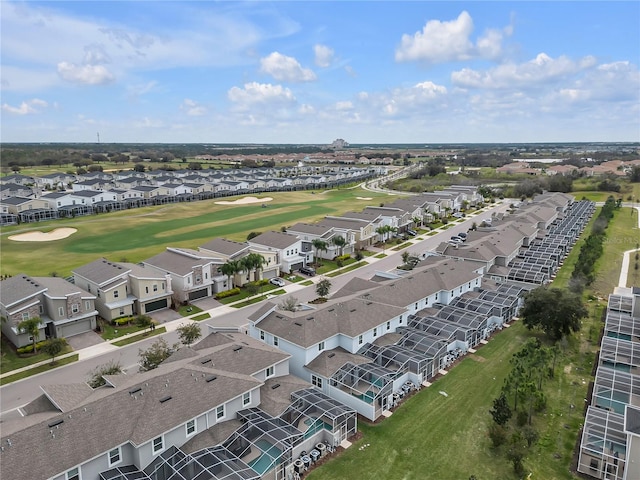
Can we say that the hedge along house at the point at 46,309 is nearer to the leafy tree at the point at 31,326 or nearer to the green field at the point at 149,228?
the leafy tree at the point at 31,326

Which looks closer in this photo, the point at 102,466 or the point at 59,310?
the point at 102,466

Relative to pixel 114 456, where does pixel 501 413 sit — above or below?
below

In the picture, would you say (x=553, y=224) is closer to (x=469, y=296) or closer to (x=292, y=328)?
(x=469, y=296)

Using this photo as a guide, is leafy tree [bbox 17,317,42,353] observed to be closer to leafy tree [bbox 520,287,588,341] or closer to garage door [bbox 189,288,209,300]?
garage door [bbox 189,288,209,300]

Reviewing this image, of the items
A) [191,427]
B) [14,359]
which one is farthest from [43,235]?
[191,427]

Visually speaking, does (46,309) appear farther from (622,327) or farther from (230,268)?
(622,327)

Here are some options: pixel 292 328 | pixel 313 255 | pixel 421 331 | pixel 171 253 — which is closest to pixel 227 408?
pixel 292 328

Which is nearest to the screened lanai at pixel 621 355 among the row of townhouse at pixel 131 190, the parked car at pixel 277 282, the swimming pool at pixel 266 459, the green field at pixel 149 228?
the swimming pool at pixel 266 459
